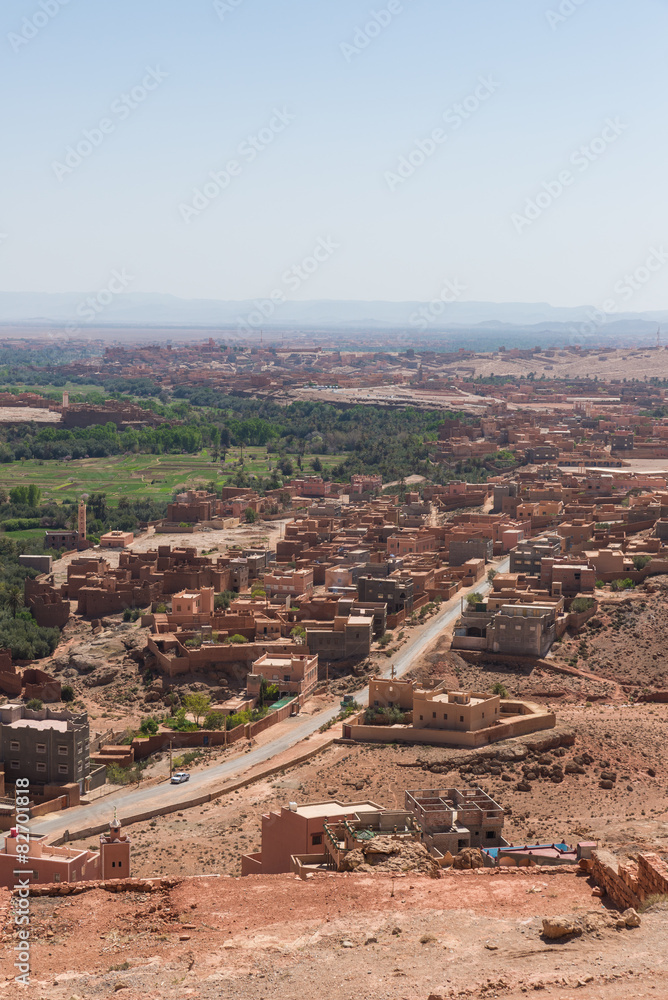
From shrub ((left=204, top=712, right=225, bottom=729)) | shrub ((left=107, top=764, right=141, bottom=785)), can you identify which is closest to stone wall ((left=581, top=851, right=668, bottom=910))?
shrub ((left=107, top=764, right=141, bottom=785))

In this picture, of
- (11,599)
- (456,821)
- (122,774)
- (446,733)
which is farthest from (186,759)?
(11,599)

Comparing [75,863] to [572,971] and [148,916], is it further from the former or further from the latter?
[572,971]

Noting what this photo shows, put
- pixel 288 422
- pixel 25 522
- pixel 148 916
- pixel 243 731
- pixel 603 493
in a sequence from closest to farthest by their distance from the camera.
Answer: pixel 148 916
pixel 243 731
pixel 603 493
pixel 25 522
pixel 288 422

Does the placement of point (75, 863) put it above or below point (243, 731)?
above

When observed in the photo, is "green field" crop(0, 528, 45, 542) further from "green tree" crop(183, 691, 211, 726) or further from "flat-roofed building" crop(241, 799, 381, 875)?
"flat-roofed building" crop(241, 799, 381, 875)

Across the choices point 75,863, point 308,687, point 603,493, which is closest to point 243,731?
point 308,687

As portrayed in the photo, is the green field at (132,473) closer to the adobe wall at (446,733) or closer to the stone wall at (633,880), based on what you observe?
the adobe wall at (446,733)

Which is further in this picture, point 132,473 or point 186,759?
point 132,473

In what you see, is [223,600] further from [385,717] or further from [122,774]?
[385,717]

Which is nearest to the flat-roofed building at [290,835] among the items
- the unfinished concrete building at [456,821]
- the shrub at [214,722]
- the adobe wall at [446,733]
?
the unfinished concrete building at [456,821]
